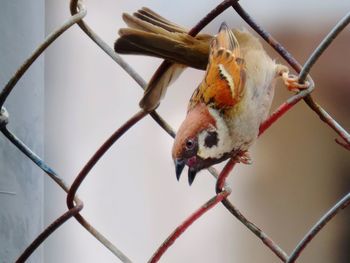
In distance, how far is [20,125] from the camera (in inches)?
29.0

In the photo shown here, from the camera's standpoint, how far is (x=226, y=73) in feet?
2.38

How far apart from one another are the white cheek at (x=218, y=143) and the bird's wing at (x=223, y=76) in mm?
17

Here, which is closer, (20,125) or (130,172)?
(20,125)

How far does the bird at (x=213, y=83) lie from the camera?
0.67 meters

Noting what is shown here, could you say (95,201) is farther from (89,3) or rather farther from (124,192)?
(89,3)

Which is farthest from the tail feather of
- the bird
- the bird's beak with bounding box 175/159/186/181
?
the bird's beak with bounding box 175/159/186/181

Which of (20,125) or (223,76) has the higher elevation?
(20,125)

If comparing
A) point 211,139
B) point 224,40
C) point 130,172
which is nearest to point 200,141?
point 211,139

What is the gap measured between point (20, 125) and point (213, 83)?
0.22 m

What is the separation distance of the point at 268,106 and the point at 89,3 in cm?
37

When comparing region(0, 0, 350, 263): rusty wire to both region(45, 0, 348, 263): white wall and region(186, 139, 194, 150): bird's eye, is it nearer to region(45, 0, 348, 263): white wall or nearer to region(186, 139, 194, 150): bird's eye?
region(186, 139, 194, 150): bird's eye

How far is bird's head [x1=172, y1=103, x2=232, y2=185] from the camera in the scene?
702 millimetres

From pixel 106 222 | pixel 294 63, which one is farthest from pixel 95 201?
pixel 294 63

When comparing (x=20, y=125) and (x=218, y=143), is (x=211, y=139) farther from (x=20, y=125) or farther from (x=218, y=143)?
(x=20, y=125)
